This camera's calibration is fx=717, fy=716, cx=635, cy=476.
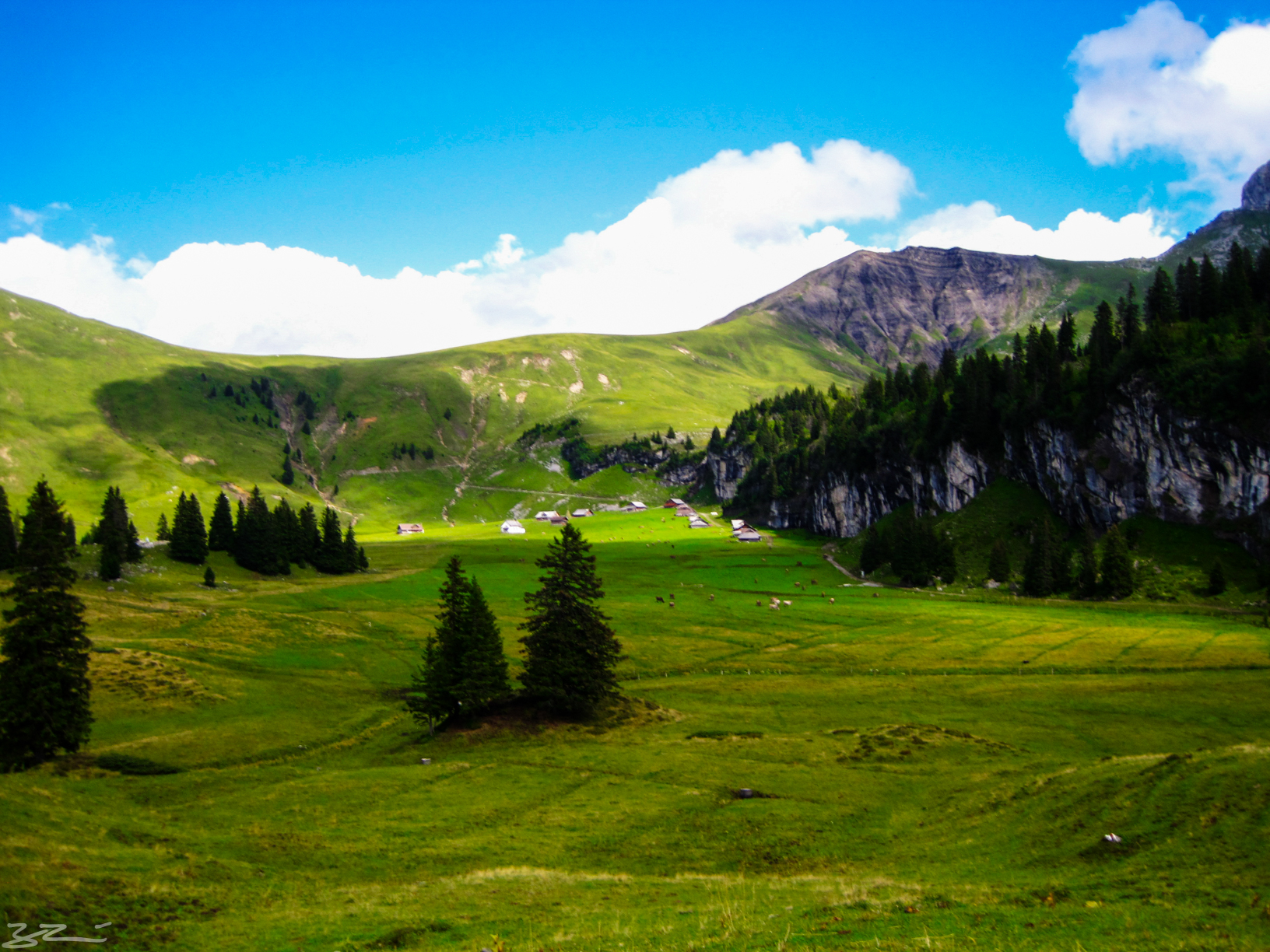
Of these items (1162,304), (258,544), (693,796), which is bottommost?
(693,796)

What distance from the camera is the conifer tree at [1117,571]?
359ft

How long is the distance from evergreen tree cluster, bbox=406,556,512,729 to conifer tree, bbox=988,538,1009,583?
98.2 m

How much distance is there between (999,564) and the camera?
127750 millimetres

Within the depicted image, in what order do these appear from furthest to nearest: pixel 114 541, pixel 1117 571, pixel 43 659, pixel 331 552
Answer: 1. pixel 331 552
2. pixel 114 541
3. pixel 1117 571
4. pixel 43 659

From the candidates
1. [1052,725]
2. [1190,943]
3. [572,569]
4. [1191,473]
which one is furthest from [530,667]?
[1191,473]

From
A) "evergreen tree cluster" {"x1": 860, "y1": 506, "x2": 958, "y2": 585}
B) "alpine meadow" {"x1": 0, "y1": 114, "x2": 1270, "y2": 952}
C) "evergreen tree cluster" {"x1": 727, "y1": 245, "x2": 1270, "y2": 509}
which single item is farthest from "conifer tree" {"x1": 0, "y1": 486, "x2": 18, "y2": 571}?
"evergreen tree cluster" {"x1": 727, "y1": 245, "x2": 1270, "y2": 509}

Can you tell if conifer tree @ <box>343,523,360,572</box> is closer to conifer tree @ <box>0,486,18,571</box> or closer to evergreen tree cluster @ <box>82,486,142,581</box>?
evergreen tree cluster @ <box>82,486,142,581</box>

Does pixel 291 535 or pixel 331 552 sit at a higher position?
pixel 291 535

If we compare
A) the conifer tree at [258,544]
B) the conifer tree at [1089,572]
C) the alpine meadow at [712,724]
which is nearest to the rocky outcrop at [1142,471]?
the alpine meadow at [712,724]

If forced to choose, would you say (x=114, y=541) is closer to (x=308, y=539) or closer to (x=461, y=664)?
(x=308, y=539)

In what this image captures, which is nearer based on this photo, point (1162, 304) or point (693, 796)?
point (693, 796)

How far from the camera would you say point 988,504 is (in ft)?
498

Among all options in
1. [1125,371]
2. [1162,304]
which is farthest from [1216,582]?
[1162,304]

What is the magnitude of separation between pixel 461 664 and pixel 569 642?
945 centimetres
